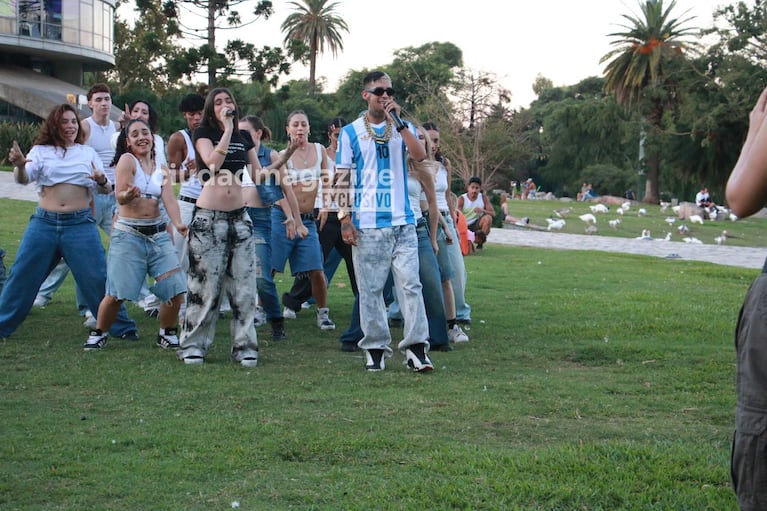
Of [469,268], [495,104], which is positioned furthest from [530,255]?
[495,104]

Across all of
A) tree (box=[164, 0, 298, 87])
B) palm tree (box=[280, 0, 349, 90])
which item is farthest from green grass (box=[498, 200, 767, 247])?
palm tree (box=[280, 0, 349, 90])

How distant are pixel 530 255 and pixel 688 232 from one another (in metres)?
13.6

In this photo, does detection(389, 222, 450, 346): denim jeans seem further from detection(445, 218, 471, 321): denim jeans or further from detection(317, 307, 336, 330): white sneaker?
detection(317, 307, 336, 330): white sneaker

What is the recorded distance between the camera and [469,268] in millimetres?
15406

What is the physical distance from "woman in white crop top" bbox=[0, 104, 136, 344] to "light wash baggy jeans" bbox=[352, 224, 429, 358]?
2504 mm

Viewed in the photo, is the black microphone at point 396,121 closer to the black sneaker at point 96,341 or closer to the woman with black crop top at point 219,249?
the woman with black crop top at point 219,249

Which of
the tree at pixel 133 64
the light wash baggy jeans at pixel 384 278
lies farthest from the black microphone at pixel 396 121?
the tree at pixel 133 64

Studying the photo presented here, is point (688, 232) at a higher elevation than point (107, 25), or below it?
below

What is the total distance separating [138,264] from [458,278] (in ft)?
10.2

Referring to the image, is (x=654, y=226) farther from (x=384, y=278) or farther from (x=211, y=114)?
(x=211, y=114)

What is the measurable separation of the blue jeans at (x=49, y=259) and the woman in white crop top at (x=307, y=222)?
64.1 inches

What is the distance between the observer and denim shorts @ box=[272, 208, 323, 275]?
8961 millimetres

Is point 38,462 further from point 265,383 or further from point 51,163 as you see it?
point 51,163

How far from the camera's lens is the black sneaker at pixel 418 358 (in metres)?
7.06
